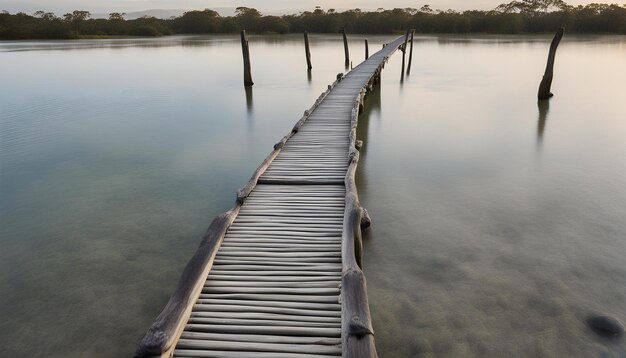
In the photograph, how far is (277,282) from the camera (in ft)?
12.2

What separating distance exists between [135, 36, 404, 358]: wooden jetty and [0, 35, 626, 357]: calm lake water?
69 centimetres

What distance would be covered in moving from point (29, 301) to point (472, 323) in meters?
4.08

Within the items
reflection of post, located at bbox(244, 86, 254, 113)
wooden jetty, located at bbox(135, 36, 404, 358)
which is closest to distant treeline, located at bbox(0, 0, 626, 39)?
reflection of post, located at bbox(244, 86, 254, 113)

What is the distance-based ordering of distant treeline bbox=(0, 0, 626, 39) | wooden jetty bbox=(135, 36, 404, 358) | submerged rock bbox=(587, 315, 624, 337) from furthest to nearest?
distant treeline bbox=(0, 0, 626, 39)
submerged rock bbox=(587, 315, 624, 337)
wooden jetty bbox=(135, 36, 404, 358)

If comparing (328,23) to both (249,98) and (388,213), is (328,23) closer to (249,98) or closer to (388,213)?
(249,98)

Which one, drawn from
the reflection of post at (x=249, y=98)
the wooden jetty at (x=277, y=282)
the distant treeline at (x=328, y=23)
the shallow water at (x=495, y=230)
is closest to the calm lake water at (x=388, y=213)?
the shallow water at (x=495, y=230)

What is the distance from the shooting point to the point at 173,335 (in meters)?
2.89

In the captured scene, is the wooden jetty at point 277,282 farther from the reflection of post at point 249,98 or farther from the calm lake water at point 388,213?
the reflection of post at point 249,98

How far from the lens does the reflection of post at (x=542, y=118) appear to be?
431 inches

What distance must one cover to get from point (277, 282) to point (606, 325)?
2788 mm

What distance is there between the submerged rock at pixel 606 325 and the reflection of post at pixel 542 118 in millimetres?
7280

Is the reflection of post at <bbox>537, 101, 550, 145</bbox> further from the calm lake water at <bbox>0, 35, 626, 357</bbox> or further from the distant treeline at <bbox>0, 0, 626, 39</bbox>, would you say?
the distant treeline at <bbox>0, 0, 626, 39</bbox>

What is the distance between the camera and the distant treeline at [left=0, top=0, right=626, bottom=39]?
54844 mm

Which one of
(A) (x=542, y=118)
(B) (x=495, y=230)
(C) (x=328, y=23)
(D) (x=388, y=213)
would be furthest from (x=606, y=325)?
(C) (x=328, y=23)
